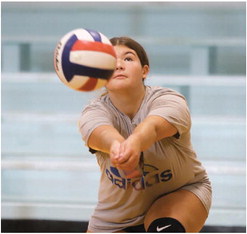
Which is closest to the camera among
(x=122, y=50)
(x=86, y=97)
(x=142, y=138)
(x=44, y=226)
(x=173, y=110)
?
(x=142, y=138)

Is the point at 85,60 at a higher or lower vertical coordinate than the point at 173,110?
higher

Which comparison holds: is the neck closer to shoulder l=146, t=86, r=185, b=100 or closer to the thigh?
shoulder l=146, t=86, r=185, b=100

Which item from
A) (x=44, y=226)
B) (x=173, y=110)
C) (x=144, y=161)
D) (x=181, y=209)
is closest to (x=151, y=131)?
(x=173, y=110)

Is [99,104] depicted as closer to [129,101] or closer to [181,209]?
[129,101]

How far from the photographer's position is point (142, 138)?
1526 mm

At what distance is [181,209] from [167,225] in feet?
0.25

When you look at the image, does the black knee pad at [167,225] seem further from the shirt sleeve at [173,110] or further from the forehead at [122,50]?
the forehead at [122,50]

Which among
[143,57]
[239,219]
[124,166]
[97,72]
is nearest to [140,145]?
[124,166]

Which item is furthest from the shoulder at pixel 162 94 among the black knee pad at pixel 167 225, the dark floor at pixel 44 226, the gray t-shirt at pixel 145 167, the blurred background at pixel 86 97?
the dark floor at pixel 44 226

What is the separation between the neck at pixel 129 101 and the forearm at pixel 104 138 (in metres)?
0.20

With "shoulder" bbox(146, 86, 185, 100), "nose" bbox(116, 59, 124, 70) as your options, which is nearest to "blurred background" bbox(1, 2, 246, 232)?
"shoulder" bbox(146, 86, 185, 100)

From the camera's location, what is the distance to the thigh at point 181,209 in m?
1.80

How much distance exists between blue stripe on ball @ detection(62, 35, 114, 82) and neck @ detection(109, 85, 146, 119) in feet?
0.63

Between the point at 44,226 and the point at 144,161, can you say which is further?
the point at 44,226
